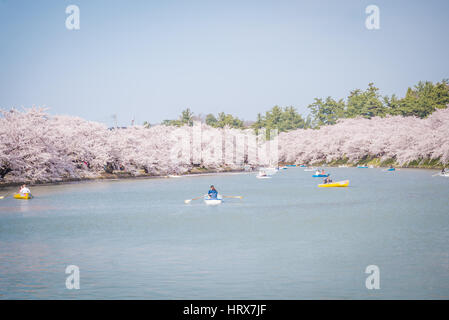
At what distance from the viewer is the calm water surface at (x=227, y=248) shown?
17.8 meters

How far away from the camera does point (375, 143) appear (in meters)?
109

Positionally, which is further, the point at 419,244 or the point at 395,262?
the point at 419,244

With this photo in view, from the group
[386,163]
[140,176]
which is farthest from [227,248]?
[386,163]

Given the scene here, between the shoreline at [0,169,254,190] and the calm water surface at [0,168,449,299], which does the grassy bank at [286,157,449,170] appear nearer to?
the shoreline at [0,169,254,190]

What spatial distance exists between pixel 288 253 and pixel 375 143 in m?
89.6

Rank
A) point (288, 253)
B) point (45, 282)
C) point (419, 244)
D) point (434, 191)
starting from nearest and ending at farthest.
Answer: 1. point (45, 282)
2. point (288, 253)
3. point (419, 244)
4. point (434, 191)

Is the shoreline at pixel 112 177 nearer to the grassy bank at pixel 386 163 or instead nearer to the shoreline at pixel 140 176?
the shoreline at pixel 140 176

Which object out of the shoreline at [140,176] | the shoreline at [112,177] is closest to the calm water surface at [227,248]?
the shoreline at [112,177]

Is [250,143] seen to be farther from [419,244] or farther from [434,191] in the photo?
[419,244]

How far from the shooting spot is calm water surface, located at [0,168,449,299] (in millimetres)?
17812

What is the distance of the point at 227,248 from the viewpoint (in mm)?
25453

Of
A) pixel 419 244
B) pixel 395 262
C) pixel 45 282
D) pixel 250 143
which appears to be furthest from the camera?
pixel 250 143

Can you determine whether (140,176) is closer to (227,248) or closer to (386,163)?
(386,163)
